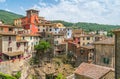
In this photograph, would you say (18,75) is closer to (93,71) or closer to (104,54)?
(104,54)

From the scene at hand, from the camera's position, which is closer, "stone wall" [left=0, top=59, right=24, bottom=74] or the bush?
"stone wall" [left=0, top=59, right=24, bottom=74]

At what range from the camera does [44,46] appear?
74250 mm

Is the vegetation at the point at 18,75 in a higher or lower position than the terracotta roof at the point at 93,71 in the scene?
lower

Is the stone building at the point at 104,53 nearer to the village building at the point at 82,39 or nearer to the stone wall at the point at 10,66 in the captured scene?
the stone wall at the point at 10,66

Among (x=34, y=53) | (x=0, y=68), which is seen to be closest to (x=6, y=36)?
(x=0, y=68)

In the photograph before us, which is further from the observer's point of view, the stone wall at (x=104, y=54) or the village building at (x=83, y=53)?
the village building at (x=83, y=53)

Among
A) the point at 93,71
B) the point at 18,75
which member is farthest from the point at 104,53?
the point at 18,75

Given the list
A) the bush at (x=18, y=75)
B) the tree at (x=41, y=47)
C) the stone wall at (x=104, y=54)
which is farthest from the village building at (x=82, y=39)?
the stone wall at (x=104, y=54)

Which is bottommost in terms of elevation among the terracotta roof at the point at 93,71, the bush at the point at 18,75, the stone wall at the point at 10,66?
the bush at the point at 18,75

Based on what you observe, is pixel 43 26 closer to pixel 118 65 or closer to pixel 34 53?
pixel 34 53

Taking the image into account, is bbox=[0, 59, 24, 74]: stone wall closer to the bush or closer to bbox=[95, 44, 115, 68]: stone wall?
the bush

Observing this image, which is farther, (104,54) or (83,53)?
(83,53)

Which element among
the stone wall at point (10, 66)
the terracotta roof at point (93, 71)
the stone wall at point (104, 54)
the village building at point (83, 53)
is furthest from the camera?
the village building at point (83, 53)

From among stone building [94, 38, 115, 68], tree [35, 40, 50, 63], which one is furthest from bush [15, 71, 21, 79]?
tree [35, 40, 50, 63]
